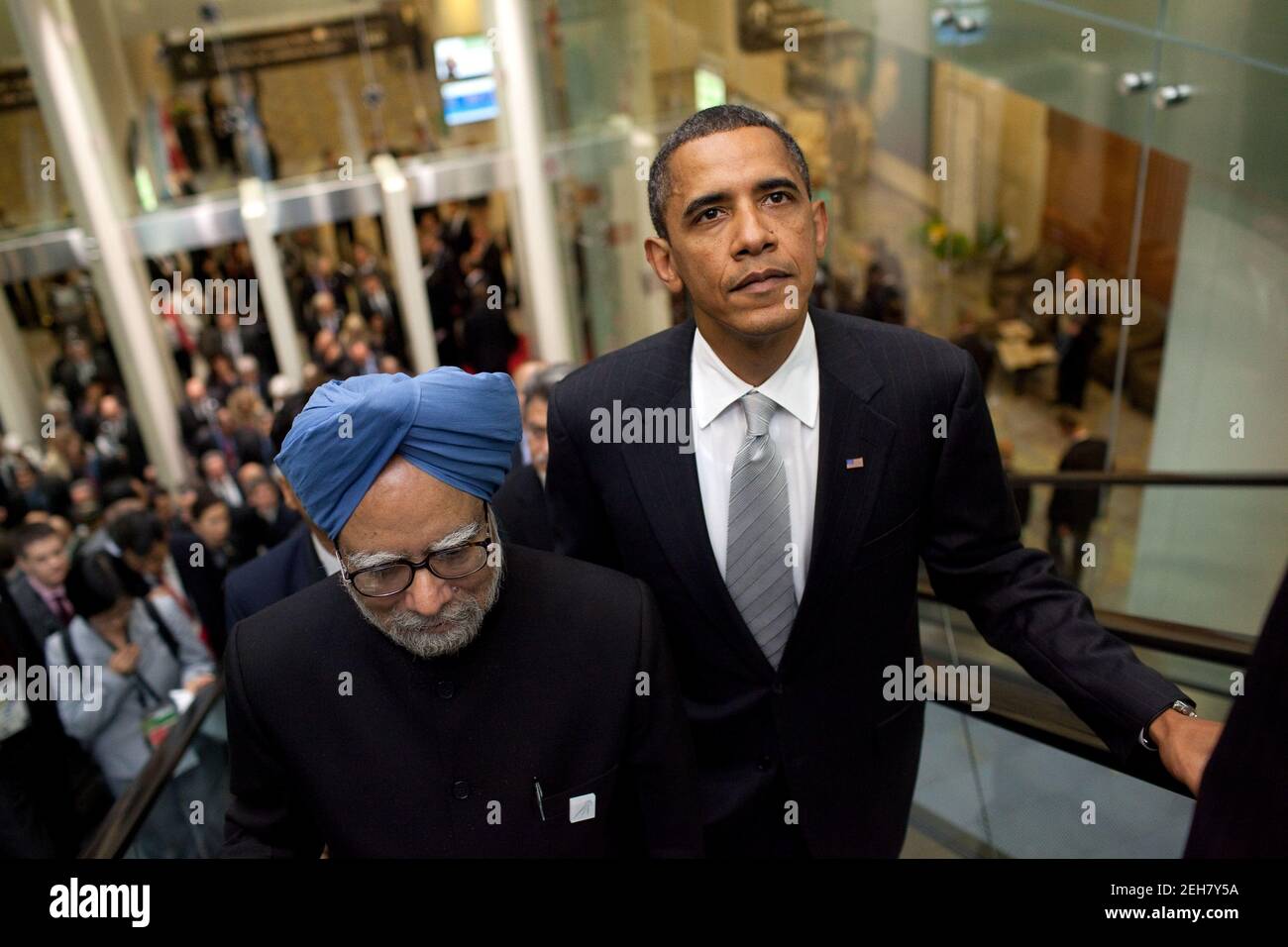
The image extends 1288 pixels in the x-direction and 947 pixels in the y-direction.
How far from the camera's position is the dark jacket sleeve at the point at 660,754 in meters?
1.68

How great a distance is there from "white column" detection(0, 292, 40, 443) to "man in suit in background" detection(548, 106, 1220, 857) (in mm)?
12086

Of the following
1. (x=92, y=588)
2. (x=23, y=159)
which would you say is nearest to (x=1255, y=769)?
(x=92, y=588)

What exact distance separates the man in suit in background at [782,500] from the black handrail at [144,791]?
4.30 ft

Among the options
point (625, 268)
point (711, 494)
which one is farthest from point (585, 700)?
point (625, 268)

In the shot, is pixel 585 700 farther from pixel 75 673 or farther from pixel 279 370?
pixel 279 370

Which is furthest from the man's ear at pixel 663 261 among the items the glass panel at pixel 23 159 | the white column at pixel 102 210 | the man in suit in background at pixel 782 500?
the glass panel at pixel 23 159

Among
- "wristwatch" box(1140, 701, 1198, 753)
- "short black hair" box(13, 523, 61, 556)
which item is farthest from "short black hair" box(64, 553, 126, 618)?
"wristwatch" box(1140, 701, 1198, 753)

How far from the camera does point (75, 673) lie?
4.16m

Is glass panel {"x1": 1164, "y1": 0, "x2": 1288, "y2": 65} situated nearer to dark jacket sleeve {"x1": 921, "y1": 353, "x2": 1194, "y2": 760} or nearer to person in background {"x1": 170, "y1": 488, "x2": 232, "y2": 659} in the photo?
dark jacket sleeve {"x1": 921, "y1": 353, "x2": 1194, "y2": 760}

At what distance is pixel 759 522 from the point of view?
71.8 inches

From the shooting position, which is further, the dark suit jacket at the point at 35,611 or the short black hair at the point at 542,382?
the dark suit jacket at the point at 35,611

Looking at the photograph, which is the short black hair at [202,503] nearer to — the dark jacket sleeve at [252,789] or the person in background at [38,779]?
the person in background at [38,779]
